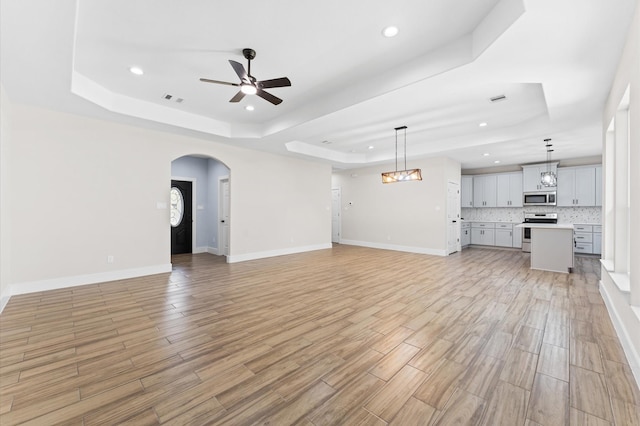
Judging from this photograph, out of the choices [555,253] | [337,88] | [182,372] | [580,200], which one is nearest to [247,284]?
[182,372]

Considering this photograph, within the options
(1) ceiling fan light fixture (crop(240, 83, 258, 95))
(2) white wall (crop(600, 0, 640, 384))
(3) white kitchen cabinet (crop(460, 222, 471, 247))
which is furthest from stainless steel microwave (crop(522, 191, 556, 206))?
(1) ceiling fan light fixture (crop(240, 83, 258, 95))

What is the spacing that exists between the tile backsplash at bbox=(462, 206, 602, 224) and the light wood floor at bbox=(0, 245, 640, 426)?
5.18 m

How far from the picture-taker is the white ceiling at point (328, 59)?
7.91 feet

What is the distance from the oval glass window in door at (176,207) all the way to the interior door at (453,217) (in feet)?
25.7

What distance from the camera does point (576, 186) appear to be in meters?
7.82

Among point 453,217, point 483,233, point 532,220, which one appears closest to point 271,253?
A: point 453,217

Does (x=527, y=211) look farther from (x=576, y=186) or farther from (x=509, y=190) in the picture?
(x=576, y=186)

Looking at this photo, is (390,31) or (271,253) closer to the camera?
(390,31)

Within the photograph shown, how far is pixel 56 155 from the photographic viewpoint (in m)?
4.39

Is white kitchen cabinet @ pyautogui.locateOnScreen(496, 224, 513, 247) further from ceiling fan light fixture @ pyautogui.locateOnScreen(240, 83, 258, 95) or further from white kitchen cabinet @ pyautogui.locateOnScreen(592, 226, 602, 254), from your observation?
ceiling fan light fixture @ pyautogui.locateOnScreen(240, 83, 258, 95)

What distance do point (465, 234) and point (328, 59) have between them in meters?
8.36

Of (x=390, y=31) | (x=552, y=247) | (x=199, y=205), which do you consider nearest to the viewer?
(x=390, y=31)

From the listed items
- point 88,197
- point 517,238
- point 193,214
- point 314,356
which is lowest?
point 314,356

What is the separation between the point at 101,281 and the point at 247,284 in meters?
2.61
